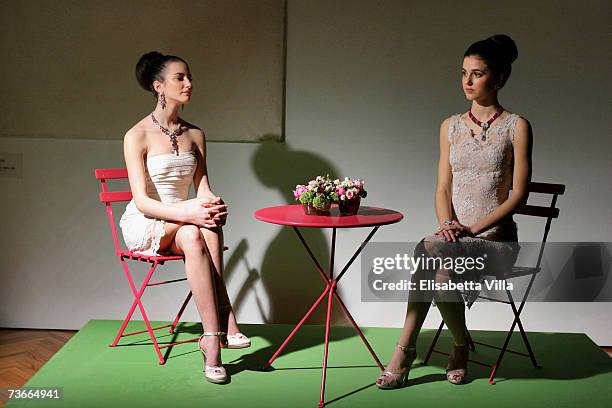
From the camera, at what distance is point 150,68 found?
13.7 feet

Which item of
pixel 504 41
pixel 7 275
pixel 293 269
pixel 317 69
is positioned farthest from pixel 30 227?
pixel 504 41

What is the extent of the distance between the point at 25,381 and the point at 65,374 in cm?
32

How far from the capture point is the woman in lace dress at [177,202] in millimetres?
3875

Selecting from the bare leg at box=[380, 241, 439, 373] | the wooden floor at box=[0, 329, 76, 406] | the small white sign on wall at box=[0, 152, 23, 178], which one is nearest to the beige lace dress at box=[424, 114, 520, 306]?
the bare leg at box=[380, 241, 439, 373]

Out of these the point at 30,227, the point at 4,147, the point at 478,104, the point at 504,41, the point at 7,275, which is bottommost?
the point at 7,275

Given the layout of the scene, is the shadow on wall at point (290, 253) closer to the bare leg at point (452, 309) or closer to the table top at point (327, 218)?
the table top at point (327, 218)

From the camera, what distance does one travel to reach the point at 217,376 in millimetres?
3779

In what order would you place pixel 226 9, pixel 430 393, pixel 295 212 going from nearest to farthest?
pixel 430 393 < pixel 295 212 < pixel 226 9

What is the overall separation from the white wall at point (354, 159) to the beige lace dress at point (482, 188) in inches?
34.8

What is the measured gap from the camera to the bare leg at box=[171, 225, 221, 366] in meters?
3.84

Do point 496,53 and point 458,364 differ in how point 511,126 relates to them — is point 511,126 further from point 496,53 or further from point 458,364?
point 458,364

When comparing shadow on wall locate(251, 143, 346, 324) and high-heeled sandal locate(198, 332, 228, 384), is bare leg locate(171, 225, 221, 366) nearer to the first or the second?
high-heeled sandal locate(198, 332, 228, 384)

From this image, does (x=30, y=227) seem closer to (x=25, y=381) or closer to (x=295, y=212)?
(x=25, y=381)

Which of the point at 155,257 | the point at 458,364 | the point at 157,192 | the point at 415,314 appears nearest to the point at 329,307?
the point at 415,314
